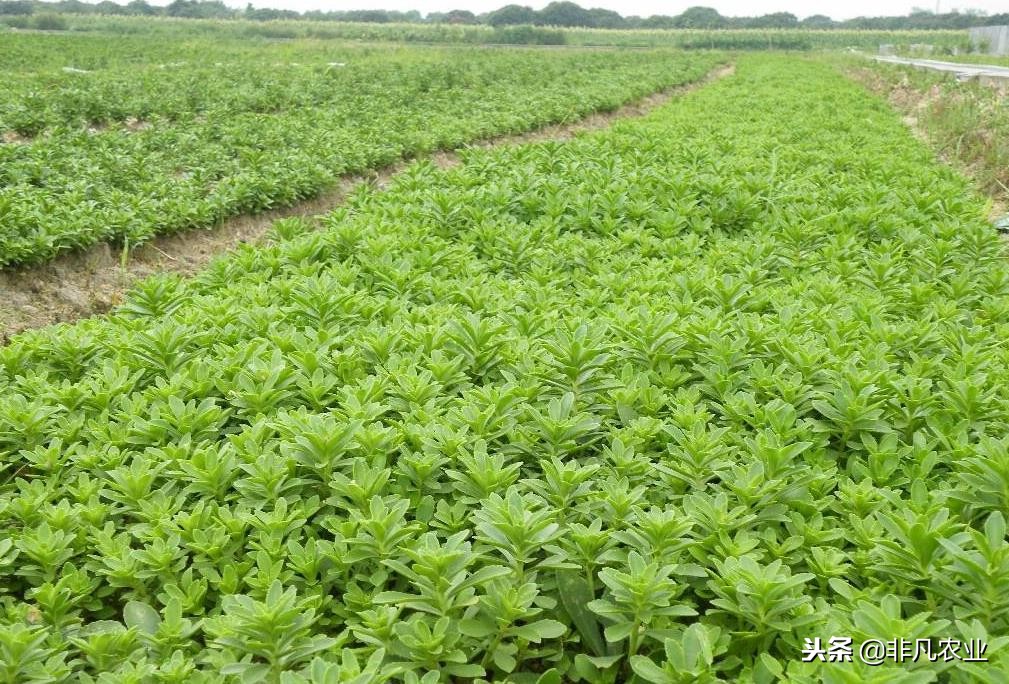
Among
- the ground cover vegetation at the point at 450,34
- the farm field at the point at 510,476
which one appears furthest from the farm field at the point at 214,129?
the ground cover vegetation at the point at 450,34

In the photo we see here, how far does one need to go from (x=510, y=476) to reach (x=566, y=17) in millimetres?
113415

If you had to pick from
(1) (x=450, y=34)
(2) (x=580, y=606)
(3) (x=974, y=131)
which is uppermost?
(1) (x=450, y=34)

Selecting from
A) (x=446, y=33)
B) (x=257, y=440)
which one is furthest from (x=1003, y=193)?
A: (x=446, y=33)

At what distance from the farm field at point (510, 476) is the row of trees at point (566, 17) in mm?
96045

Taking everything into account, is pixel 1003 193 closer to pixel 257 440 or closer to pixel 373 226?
pixel 373 226

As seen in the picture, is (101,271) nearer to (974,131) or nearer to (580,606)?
(580,606)

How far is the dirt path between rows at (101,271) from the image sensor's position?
6652 mm

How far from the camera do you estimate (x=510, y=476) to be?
2979mm

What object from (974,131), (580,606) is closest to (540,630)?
(580,606)

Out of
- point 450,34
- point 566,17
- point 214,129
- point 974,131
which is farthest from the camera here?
point 566,17

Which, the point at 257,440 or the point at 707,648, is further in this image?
the point at 257,440

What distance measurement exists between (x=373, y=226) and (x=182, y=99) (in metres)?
10.6

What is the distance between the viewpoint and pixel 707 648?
Result: 7.21ft

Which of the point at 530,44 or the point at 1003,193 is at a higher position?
the point at 530,44
